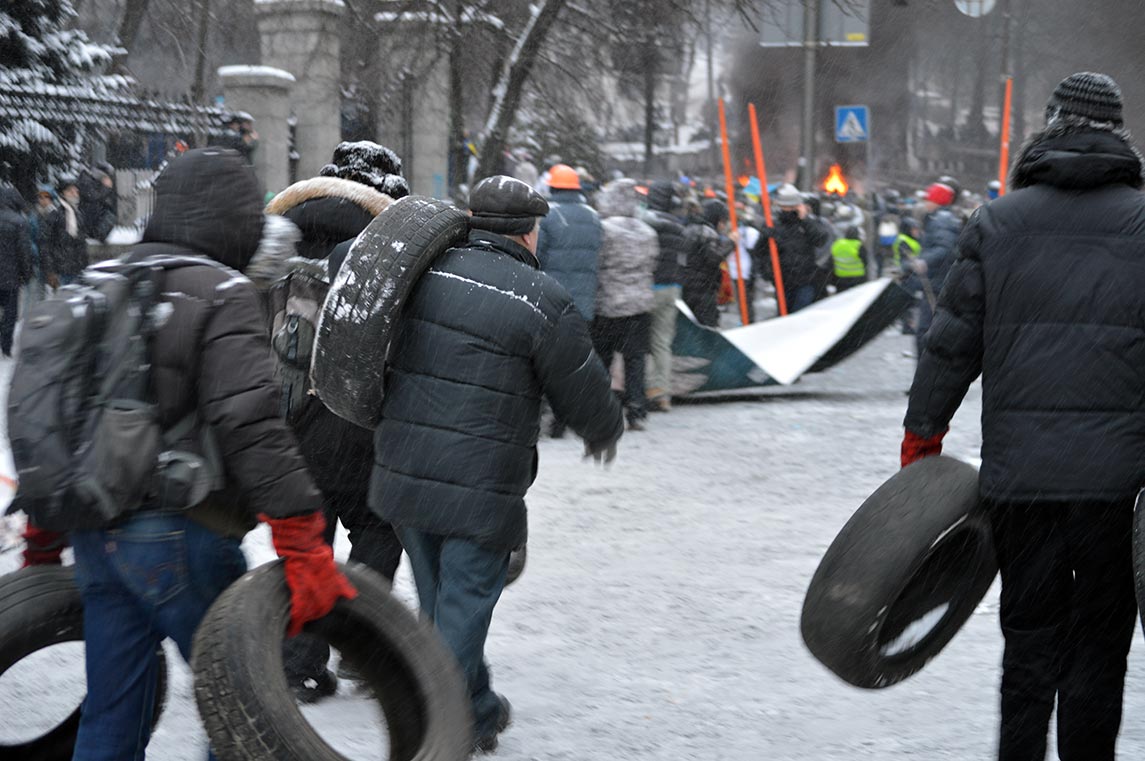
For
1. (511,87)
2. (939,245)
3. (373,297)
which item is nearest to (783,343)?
(939,245)

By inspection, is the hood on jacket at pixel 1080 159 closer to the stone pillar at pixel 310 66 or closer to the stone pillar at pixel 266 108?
the stone pillar at pixel 266 108

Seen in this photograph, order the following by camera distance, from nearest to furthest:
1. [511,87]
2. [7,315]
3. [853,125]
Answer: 1. [7,315]
2. [511,87]
3. [853,125]

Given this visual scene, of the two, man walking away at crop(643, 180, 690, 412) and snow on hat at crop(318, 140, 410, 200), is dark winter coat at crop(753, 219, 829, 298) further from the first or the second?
snow on hat at crop(318, 140, 410, 200)

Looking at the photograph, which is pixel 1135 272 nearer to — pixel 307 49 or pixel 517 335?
pixel 517 335

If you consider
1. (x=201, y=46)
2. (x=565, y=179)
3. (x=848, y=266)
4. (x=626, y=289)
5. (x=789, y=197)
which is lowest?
(x=848, y=266)

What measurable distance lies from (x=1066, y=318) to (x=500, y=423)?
5.01 ft

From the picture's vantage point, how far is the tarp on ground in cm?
1228

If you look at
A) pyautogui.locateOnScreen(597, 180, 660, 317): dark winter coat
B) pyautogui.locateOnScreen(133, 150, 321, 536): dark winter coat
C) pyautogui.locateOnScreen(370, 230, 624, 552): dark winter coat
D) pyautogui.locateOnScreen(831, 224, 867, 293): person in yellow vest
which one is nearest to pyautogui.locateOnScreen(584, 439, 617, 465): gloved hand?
pyautogui.locateOnScreen(370, 230, 624, 552): dark winter coat

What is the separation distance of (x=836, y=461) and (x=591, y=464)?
171 centimetres

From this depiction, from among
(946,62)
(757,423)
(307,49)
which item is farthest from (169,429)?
(946,62)

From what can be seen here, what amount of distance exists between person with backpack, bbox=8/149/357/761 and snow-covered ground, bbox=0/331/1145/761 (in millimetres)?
1352

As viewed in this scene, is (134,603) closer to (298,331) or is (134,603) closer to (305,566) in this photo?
(305,566)

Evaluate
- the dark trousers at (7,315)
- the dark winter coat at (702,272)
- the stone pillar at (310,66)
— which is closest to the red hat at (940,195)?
the dark winter coat at (702,272)

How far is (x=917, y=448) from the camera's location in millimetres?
3947
